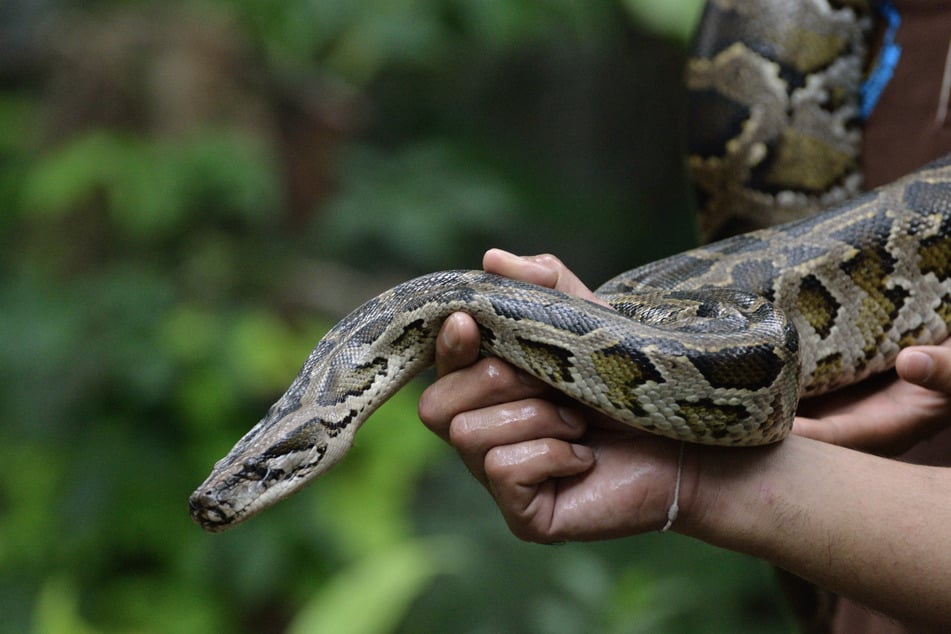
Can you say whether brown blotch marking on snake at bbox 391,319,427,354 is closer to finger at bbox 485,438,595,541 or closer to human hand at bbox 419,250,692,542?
human hand at bbox 419,250,692,542

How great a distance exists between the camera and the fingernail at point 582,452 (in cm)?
177

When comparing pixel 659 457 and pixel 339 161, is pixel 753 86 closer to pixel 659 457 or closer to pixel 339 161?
pixel 659 457

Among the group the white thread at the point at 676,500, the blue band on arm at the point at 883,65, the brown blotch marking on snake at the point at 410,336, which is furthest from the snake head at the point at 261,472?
the blue band on arm at the point at 883,65

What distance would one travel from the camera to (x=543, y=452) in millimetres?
1741

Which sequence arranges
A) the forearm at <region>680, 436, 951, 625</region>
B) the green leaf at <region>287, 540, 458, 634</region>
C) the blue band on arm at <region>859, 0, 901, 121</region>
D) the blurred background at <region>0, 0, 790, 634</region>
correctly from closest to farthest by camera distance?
the forearm at <region>680, 436, 951, 625</region> < the blue band on arm at <region>859, 0, 901, 121</region> < the green leaf at <region>287, 540, 458, 634</region> < the blurred background at <region>0, 0, 790, 634</region>

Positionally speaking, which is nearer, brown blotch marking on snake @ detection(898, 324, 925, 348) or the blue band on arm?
brown blotch marking on snake @ detection(898, 324, 925, 348)

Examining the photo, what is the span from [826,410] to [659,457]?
2.06 ft

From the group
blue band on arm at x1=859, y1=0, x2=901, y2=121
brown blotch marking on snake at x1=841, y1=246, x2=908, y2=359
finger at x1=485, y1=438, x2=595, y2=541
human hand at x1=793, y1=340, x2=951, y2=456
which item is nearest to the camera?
finger at x1=485, y1=438, x2=595, y2=541

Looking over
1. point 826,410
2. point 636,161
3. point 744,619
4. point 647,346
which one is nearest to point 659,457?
point 647,346

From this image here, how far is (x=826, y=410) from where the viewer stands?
2178 mm

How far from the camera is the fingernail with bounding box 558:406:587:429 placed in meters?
1.80

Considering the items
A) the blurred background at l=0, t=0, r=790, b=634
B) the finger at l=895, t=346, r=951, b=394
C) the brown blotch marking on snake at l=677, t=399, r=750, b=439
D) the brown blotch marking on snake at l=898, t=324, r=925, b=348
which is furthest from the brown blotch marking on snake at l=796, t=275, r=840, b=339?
the blurred background at l=0, t=0, r=790, b=634

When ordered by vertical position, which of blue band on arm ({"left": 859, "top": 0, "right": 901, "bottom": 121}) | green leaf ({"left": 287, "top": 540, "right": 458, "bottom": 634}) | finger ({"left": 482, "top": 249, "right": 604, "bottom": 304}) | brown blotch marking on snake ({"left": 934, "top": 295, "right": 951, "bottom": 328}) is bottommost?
green leaf ({"left": 287, "top": 540, "right": 458, "bottom": 634})

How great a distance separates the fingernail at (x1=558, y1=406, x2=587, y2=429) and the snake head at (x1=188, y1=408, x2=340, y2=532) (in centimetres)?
49
